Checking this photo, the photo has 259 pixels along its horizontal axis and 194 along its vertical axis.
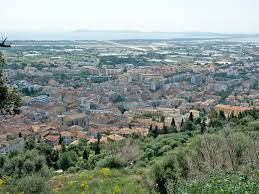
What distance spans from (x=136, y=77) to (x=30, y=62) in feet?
68.4

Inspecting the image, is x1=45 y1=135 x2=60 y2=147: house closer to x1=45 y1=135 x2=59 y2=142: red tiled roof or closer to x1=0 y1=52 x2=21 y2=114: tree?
x1=45 y1=135 x2=59 y2=142: red tiled roof

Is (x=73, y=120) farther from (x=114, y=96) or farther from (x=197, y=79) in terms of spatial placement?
(x=197, y=79)

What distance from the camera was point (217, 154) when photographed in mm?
7742

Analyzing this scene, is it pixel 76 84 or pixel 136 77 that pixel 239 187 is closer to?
pixel 76 84

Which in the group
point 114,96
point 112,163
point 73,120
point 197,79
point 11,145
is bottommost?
point 197,79

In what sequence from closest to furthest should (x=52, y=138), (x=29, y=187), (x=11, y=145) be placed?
(x=29, y=187)
(x=11, y=145)
(x=52, y=138)

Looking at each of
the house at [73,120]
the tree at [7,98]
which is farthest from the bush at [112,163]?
the house at [73,120]

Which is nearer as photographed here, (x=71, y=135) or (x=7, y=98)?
(x=7, y=98)

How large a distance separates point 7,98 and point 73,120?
97.5 feet

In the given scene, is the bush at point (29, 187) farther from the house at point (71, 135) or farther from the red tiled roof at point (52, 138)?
the house at point (71, 135)

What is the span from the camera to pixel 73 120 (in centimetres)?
3578

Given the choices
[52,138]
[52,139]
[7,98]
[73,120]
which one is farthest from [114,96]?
[7,98]

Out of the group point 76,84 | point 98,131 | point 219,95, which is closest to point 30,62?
point 76,84

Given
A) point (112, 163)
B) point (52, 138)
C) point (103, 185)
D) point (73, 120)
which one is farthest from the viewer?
point (73, 120)
